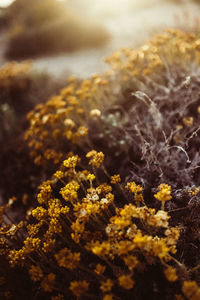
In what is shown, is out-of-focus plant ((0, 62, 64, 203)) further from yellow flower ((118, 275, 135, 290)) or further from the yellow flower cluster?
yellow flower ((118, 275, 135, 290))

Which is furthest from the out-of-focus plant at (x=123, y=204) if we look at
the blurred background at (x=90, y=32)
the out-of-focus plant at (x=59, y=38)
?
the out-of-focus plant at (x=59, y=38)

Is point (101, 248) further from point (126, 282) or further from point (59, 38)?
point (59, 38)

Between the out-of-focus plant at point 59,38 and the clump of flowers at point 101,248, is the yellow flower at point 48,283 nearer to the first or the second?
the clump of flowers at point 101,248

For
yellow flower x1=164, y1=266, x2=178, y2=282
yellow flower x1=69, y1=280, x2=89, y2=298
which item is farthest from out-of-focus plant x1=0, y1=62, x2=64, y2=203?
yellow flower x1=164, y1=266, x2=178, y2=282

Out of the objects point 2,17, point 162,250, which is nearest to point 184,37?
point 162,250

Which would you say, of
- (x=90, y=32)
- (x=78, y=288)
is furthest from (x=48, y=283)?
(x=90, y=32)

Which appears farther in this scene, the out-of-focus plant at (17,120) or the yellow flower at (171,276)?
the out-of-focus plant at (17,120)
